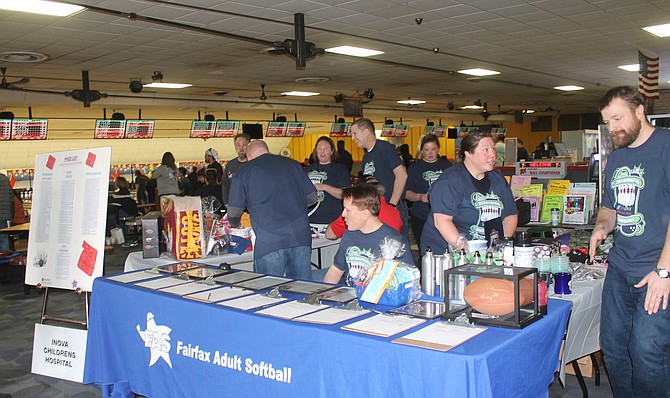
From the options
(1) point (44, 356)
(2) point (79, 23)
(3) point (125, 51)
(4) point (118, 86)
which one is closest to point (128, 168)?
(4) point (118, 86)

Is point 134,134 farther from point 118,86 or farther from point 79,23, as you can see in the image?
point 79,23

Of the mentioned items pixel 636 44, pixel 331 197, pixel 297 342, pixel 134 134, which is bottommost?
pixel 297 342

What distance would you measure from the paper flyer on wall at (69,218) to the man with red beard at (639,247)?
9.50ft

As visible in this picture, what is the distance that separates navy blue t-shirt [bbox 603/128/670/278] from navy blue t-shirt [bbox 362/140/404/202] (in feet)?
9.73

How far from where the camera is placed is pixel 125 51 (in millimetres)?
8477

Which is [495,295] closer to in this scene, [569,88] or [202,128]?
[202,128]

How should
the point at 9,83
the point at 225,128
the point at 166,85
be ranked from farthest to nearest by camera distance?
1. the point at 225,128
2. the point at 166,85
3. the point at 9,83

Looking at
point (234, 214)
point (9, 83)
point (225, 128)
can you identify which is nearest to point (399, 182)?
point (234, 214)

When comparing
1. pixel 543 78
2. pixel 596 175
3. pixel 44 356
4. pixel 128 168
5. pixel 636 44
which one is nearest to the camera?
pixel 44 356

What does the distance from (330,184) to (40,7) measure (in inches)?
127

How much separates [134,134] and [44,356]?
11.2 metres

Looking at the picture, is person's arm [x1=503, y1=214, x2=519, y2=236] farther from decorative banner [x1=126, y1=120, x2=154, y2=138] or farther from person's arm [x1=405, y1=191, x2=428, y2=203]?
decorative banner [x1=126, y1=120, x2=154, y2=138]

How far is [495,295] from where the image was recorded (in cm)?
228

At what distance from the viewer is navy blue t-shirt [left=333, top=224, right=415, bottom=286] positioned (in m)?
3.26
